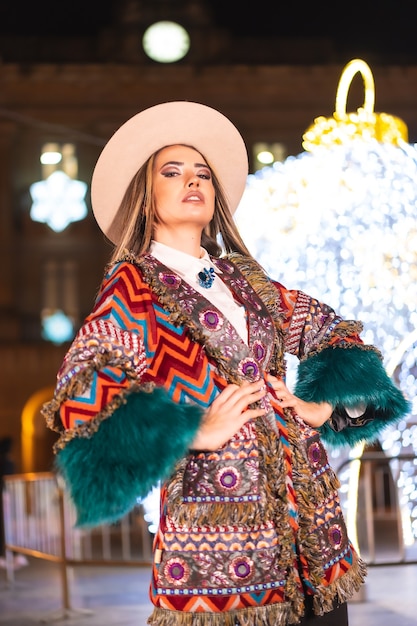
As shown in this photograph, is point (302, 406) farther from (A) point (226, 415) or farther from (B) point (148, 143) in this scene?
(B) point (148, 143)

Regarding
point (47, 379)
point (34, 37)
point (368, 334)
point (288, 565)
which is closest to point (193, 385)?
point (288, 565)

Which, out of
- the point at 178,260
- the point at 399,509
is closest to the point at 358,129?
the point at 399,509

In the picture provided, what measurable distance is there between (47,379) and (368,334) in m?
19.5

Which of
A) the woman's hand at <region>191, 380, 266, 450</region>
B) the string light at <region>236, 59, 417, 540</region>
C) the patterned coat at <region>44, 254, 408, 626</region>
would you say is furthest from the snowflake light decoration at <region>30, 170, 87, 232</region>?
the woman's hand at <region>191, 380, 266, 450</region>

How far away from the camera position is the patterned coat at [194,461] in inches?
90.9

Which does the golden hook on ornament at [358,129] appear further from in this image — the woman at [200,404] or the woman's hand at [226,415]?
the woman's hand at [226,415]

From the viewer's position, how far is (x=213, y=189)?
2.78 m

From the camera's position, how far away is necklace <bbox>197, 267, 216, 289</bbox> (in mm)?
2643

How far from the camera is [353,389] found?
2.78m

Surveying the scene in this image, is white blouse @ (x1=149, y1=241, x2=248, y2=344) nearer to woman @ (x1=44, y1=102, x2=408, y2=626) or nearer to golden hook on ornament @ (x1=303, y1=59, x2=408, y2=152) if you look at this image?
woman @ (x1=44, y1=102, x2=408, y2=626)

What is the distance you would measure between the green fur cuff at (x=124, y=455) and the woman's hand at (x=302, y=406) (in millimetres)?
320

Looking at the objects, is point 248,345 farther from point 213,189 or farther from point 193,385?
point 213,189

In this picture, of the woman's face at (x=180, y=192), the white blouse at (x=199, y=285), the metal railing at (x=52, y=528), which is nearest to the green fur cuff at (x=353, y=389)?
the white blouse at (x=199, y=285)

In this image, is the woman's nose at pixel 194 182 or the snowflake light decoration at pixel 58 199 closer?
the woman's nose at pixel 194 182
